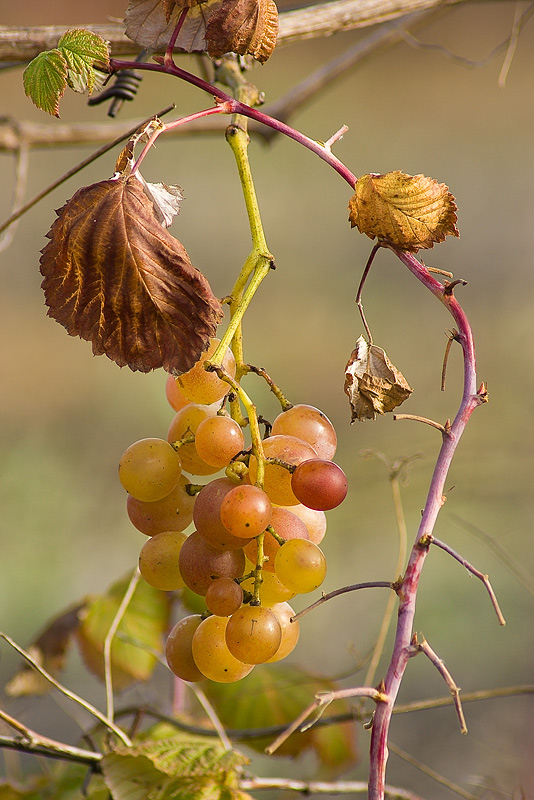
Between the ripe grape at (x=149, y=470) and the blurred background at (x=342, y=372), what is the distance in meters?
0.54

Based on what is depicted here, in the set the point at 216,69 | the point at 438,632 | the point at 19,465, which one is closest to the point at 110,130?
the point at 216,69

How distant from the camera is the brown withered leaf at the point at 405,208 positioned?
36cm

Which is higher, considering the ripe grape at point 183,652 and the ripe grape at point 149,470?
the ripe grape at point 149,470

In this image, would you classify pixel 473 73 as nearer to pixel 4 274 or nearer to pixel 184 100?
pixel 184 100

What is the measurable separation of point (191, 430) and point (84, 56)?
0.66 feet

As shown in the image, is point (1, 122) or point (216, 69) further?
point (1, 122)

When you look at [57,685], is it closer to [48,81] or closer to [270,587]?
[270,587]

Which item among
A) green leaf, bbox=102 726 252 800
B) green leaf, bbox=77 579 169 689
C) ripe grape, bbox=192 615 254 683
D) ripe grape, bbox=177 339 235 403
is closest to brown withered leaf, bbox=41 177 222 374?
ripe grape, bbox=177 339 235 403

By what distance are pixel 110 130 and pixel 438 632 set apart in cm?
101

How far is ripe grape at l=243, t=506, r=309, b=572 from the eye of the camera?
1.21 feet

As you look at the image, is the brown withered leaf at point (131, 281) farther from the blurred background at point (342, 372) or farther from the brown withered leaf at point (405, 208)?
the blurred background at point (342, 372)

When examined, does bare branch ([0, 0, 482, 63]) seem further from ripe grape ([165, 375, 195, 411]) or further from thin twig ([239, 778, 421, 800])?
thin twig ([239, 778, 421, 800])

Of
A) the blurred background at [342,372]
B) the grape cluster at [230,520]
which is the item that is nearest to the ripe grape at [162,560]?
the grape cluster at [230,520]

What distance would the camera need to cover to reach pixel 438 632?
1326 mm
